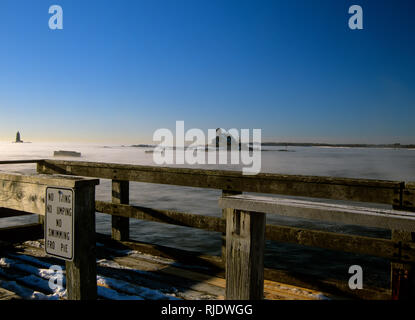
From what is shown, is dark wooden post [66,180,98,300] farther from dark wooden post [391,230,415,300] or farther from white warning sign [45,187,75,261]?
dark wooden post [391,230,415,300]

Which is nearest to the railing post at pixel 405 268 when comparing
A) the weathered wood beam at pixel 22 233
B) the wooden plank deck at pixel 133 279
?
the wooden plank deck at pixel 133 279

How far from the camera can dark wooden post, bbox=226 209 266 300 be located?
248 cm

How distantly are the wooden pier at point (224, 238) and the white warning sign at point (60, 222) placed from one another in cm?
7

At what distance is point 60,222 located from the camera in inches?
108

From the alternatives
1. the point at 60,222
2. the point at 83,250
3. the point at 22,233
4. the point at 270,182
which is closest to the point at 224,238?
the point at 270,182

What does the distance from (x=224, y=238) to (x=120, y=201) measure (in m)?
1.93

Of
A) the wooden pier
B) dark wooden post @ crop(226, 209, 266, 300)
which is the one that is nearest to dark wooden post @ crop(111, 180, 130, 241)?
the wooden pier

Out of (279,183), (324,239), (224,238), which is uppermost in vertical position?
(279,183)

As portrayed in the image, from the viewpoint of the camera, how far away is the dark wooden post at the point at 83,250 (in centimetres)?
271

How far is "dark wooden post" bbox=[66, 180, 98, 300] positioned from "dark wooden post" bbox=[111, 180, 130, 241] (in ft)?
10.0

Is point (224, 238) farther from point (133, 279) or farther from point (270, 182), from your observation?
point (133, 279)

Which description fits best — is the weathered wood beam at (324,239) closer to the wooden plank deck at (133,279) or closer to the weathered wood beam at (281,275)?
the weathered wood beam at (281,275)

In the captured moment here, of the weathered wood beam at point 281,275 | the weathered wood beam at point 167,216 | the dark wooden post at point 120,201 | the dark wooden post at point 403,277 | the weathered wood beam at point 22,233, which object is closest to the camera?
the dark wooden post at point 403,277

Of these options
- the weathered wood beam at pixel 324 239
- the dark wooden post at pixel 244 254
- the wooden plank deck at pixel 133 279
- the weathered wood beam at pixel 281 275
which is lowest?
the wooden plank deck at pixel 133 279
